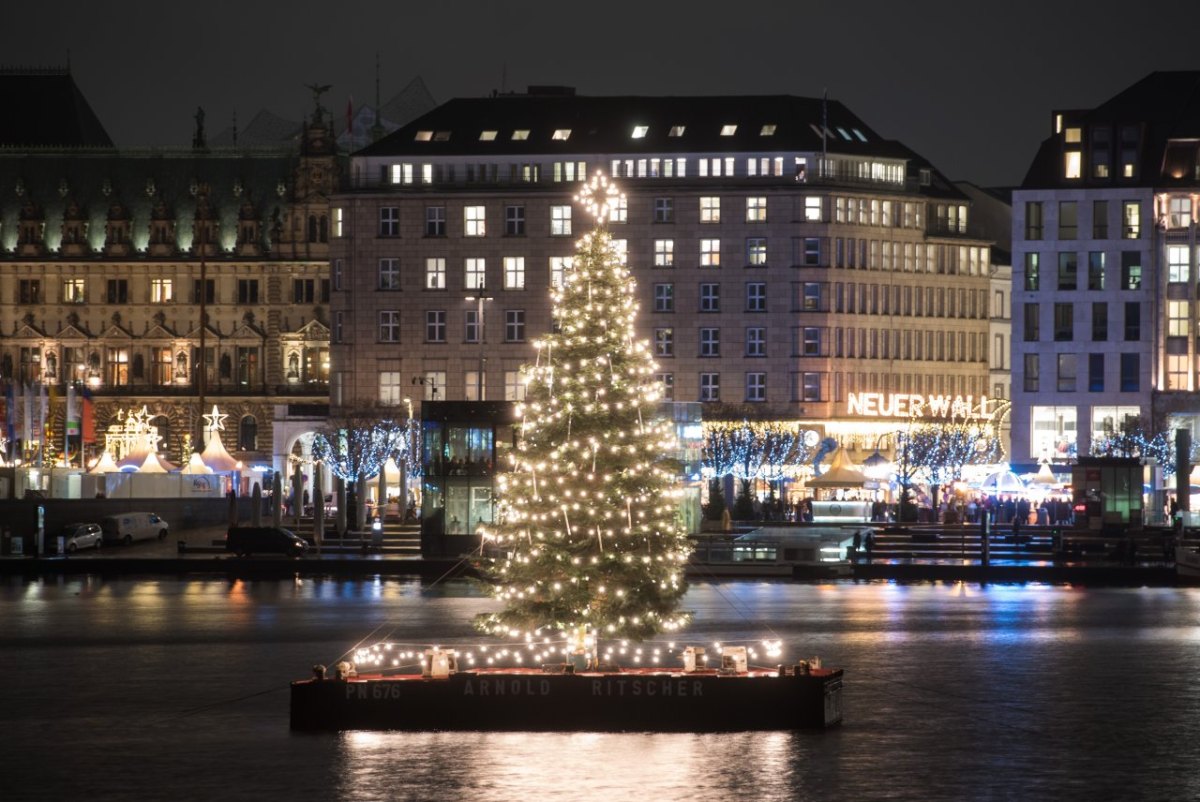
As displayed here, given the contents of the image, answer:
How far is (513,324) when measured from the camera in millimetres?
147875

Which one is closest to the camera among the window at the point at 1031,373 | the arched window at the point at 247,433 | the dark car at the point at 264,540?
the dark car at the point at 264,540

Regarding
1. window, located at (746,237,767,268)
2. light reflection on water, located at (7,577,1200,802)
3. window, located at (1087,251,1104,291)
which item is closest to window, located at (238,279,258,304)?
window, located at (746,237,767,268)

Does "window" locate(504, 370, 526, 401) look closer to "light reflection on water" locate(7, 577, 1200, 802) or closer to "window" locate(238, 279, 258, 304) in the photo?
"window" locate(238, 279, 258, 304)

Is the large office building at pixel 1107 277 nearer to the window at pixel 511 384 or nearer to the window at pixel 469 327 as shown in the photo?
the window at pixel 511 384

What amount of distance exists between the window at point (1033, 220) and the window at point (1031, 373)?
6.29m

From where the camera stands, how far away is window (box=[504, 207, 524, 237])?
14762 cm

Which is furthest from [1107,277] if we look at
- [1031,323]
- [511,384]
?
[511,384]

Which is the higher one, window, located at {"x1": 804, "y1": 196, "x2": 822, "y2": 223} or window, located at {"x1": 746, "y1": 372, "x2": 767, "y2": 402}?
window, located at {"x1": 804, "y1": 196, "x2": 822, "y2": 223}

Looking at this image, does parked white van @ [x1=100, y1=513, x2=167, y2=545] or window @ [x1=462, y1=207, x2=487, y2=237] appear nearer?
parked white van @ [x1=100, y1=513, x2=167, y2=545]

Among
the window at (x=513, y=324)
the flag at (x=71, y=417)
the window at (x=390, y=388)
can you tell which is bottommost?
the flag at (x=71, y=417)

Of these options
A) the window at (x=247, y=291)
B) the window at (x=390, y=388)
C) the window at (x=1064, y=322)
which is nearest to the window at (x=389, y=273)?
the window at (x=390, y=388)

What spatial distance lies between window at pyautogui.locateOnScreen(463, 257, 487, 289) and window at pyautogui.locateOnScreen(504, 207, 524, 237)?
2.30 metres

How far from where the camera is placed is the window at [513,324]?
148 metres

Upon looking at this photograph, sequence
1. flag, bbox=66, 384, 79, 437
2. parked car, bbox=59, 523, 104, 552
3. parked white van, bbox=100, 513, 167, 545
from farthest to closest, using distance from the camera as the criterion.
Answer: flag, bbox=66, 384, 79, 437, parked white van, bbox=100, 513, 167, 545, parked car, bbox=59, 523, 104, 552
